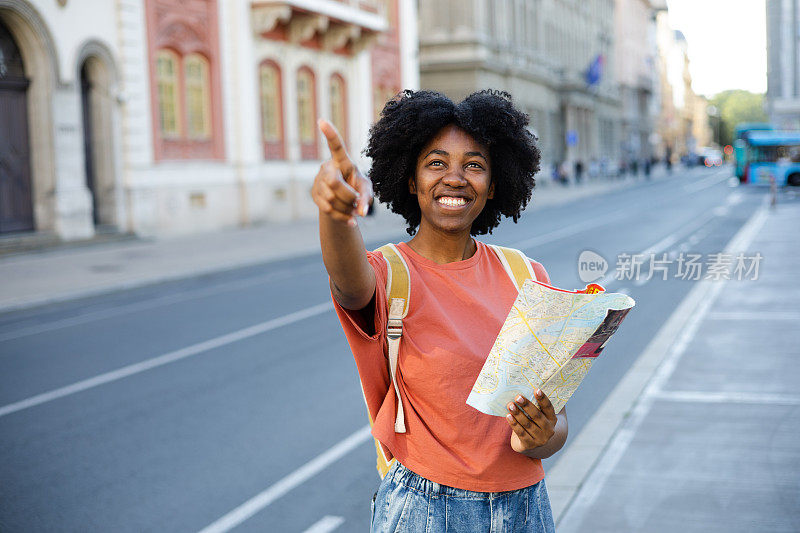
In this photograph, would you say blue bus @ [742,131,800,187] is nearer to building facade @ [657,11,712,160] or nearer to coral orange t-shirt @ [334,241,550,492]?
coral orange t-shirt @ [334,241,550,492]

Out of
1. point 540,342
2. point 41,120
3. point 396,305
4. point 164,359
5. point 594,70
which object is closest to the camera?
point 540,342

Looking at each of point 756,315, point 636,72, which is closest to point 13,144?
point 756,315

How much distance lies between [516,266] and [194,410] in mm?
5170

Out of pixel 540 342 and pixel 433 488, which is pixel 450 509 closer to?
pixel 433 488

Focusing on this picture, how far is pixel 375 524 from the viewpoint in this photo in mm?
2436

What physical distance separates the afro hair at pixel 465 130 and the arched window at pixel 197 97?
958 inches

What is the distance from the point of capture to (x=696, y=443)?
226 inches

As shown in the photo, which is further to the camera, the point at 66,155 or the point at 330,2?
the point at 330,2

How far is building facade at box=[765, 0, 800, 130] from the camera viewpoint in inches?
967

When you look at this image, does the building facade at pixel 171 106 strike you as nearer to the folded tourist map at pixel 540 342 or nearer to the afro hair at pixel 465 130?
the afro hair at pixel 465 130

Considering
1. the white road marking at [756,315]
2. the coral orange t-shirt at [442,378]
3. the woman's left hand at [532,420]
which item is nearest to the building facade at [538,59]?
the white road marking at [756,315]

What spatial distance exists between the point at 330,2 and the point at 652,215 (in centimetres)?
1254

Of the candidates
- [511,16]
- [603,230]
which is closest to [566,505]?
[603,230]

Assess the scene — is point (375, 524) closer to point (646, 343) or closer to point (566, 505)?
point (566, 505)
